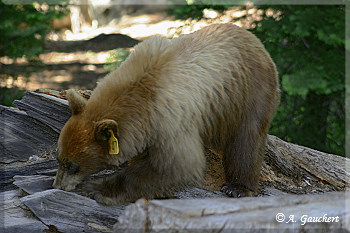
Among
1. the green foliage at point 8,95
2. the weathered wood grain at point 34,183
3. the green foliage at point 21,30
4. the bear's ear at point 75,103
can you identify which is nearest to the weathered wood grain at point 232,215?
the bear's ear at point 75,103

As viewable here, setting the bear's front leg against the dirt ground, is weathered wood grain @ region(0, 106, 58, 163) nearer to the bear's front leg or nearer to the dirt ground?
the bear's front leg

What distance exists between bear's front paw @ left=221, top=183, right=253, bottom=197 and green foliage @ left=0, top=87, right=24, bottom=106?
4539 millimetres

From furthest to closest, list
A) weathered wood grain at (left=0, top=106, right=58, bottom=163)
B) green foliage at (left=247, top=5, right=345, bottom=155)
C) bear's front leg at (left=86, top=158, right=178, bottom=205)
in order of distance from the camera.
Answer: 1. green foliage at (left=247, top=5, right=345, bottom=155)
2. weathered wood grain at (left=0, top=106, right=58, bottom=163)
3. bear's front leg at (left=86, top=158, right=178, bottom=205)

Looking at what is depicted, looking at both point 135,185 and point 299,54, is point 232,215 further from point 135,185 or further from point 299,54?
point 299,54

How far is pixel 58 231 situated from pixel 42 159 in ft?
3.14

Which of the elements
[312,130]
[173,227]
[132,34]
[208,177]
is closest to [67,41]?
[132,34]

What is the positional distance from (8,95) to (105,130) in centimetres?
482

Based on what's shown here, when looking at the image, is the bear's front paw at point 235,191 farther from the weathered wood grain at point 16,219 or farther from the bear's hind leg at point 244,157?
the weathered wood grain at point 16,219

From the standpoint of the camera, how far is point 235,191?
4.18m

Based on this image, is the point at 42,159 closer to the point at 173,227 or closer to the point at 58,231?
the point at 58,231

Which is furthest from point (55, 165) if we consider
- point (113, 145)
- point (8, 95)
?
point (8, 95)

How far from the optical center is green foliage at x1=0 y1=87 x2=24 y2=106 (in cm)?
719

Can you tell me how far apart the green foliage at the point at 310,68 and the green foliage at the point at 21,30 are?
3.72m

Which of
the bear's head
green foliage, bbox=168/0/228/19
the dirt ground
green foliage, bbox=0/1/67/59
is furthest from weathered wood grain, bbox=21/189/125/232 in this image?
the dirt ground
